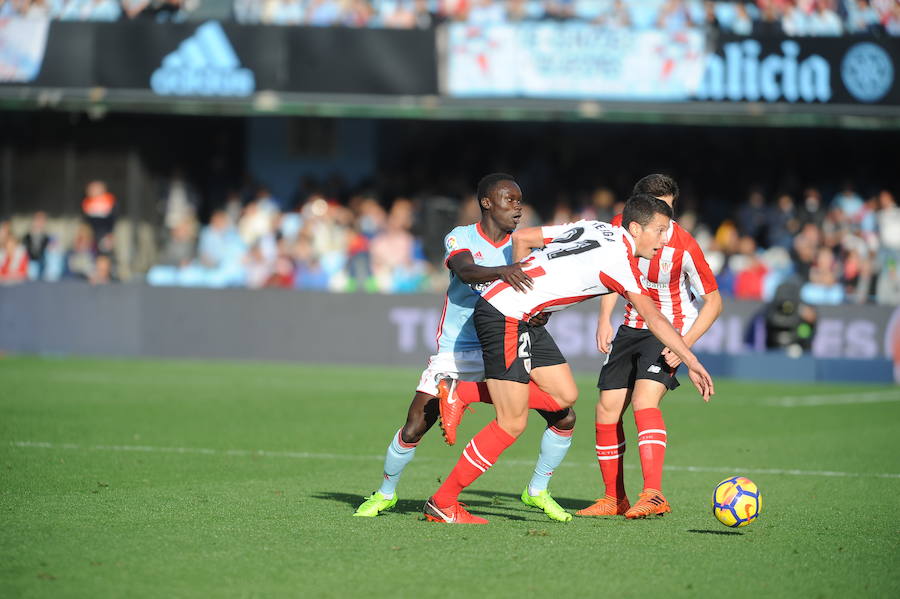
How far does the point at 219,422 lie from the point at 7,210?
1294 cm

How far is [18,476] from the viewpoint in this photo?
336 inches

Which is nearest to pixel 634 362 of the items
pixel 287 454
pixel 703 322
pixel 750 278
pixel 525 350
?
pixel 703 322

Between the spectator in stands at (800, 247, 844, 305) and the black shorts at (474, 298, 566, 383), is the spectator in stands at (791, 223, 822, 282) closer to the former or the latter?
the spectator in stands at (800, 247, 844, 305)

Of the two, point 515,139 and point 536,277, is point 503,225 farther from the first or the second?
point 515,139

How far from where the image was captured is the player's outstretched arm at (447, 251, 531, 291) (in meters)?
6.79

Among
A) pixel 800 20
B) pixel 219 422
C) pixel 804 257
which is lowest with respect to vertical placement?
pixel 219 422

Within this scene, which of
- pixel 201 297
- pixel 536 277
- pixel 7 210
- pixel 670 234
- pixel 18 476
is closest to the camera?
pixel 536 277

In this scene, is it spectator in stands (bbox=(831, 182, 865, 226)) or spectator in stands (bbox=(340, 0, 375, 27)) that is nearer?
spectator in stands (bbox=(340, 0, 375, 27))

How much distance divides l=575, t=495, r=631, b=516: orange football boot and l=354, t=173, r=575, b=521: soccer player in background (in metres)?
0.19

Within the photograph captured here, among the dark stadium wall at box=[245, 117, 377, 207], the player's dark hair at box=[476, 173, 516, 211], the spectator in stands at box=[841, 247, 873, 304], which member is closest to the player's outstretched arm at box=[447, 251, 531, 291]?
the player's dark hair at box=[476, 173, 516, 211]

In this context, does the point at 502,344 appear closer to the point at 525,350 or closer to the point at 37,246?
the point at 525,350

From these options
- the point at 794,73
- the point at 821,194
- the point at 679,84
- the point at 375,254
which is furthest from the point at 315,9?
the point at 821,194

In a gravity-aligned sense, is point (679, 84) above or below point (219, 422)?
above

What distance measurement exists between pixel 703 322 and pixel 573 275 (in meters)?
1.19
